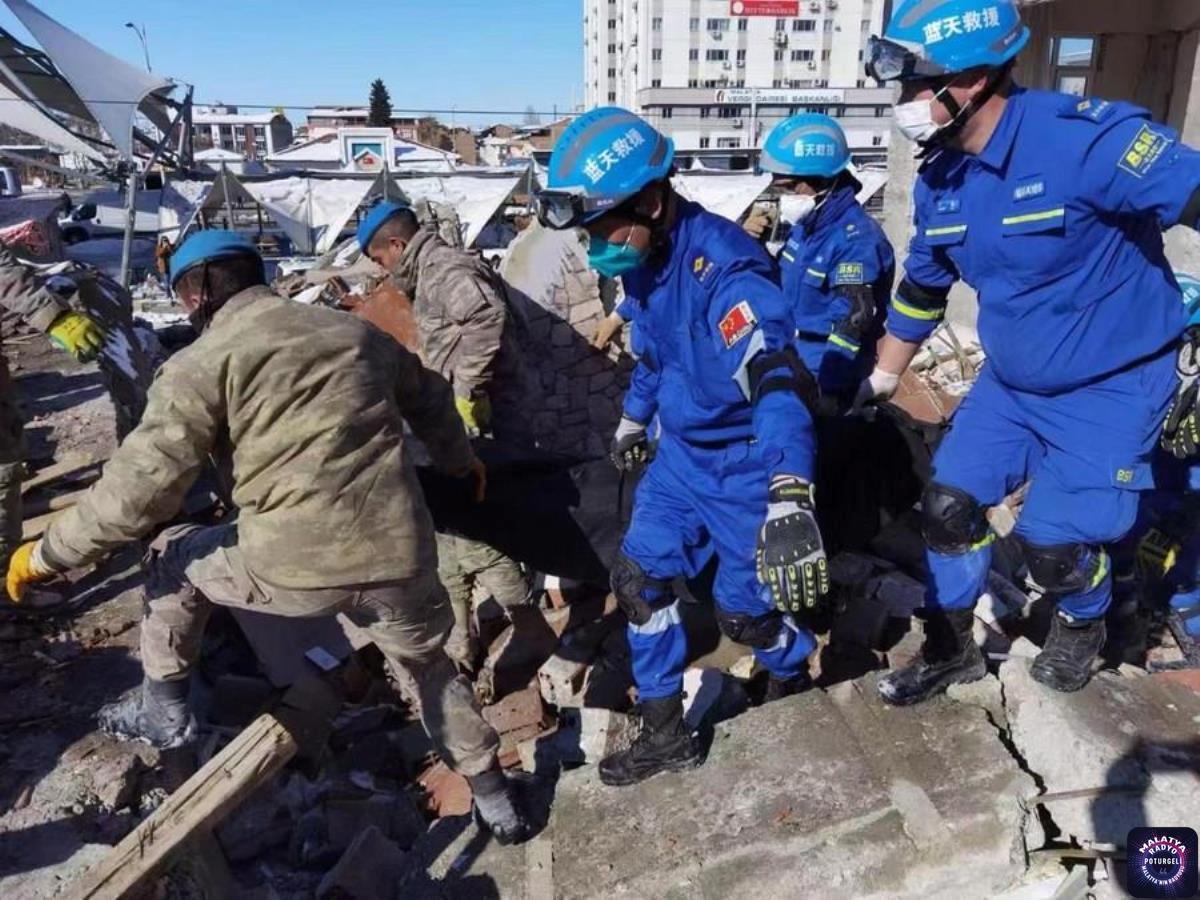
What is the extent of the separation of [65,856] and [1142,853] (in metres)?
2.77

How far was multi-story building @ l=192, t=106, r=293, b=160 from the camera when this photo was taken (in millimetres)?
44272

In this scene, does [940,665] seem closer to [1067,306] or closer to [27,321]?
[1067,306]

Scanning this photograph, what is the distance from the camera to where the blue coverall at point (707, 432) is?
7.37ft

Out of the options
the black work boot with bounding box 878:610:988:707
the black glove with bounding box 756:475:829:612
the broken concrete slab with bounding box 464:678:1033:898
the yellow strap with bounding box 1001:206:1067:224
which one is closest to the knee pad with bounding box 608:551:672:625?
the broken concrete slab with bounding box 464:678:1033:898

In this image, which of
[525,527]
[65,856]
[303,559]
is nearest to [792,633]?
[525,527]

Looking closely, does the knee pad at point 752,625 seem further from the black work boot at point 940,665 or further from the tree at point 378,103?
the tree at point 378,103

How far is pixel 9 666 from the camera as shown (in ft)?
12.0

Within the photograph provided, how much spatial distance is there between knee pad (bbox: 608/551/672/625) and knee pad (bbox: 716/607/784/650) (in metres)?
0.21

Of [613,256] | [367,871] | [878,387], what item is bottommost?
[367,871]

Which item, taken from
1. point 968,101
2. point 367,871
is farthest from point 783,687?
point 968,101

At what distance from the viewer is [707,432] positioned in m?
2.52

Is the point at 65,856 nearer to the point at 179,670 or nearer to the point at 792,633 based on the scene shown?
the point at 179,670

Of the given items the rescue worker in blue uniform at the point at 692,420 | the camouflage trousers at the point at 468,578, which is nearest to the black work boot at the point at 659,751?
the rescue worker in blue uniform at the point at 692,420

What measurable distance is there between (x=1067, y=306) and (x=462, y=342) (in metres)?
2.47
